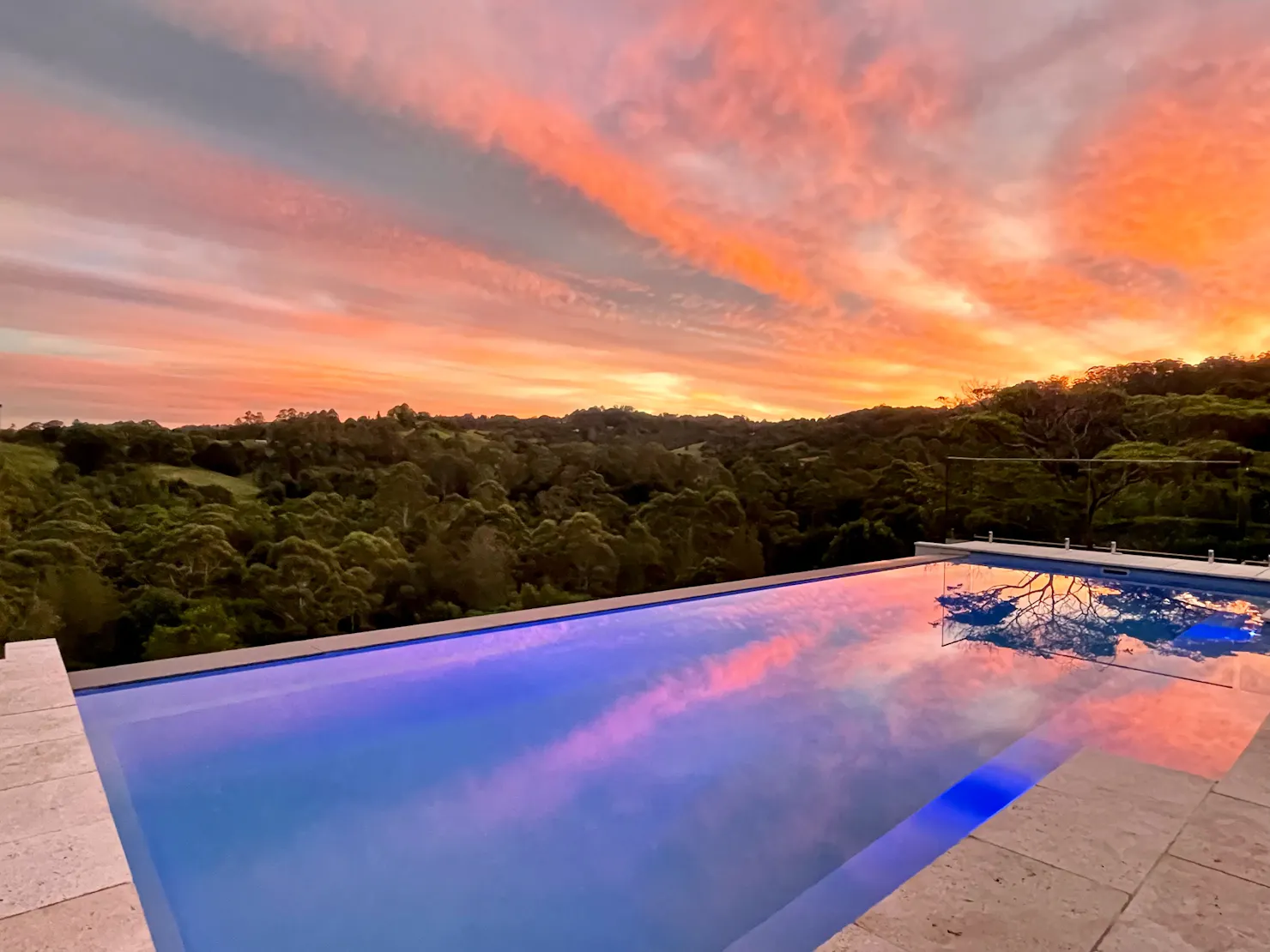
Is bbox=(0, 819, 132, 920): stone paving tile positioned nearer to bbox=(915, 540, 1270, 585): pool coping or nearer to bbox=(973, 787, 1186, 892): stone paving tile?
bbox=(973, 787, 1186, 892): stone paving tile

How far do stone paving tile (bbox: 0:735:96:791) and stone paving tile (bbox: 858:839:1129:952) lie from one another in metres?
2.83

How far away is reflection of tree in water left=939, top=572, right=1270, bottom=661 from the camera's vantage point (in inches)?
214

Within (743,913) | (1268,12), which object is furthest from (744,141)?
(743,913)

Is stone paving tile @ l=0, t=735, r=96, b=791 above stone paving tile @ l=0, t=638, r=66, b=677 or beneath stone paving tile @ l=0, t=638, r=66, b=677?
above

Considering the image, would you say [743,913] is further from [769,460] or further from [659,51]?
[769,460]

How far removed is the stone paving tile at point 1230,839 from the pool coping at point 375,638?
423 centimetres

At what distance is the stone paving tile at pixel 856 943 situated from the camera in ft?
5.77

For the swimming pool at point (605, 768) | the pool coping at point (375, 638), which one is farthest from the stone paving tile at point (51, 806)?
the pool coping at point (375, 638)

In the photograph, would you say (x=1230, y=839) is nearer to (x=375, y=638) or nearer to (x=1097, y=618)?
(x=375, y=638)

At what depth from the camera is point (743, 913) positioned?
237cm

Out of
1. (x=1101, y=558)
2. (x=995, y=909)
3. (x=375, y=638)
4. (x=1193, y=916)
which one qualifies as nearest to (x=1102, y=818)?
(x=1193, y=916)

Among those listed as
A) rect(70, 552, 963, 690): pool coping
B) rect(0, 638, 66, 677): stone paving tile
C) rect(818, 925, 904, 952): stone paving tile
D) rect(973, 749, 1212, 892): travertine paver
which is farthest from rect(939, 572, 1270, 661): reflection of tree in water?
rect(0, 638, 66, 677): stone paving tile

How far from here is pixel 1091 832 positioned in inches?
91.6

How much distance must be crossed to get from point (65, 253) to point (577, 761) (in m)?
6.69
